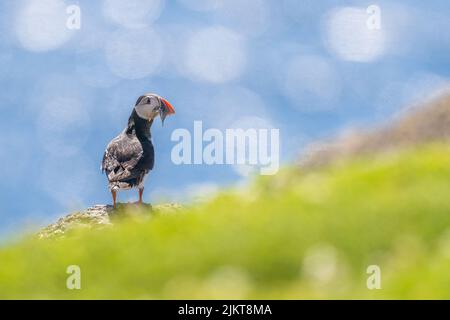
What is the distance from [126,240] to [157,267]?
3.75 ft

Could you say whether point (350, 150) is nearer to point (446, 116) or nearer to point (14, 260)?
point (446, 116)

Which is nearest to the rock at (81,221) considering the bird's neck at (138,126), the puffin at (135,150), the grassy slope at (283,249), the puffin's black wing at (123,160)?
the puffin at (135,150)

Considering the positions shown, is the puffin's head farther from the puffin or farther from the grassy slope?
the grassy slope

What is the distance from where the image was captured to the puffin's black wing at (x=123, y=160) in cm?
1991

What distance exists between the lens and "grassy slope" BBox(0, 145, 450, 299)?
436 inches

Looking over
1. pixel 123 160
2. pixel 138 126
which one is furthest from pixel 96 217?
pixel 138 126

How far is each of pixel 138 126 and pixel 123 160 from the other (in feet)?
3.98

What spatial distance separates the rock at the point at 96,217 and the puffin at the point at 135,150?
337mm

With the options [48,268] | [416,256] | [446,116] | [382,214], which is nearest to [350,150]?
[446,116]

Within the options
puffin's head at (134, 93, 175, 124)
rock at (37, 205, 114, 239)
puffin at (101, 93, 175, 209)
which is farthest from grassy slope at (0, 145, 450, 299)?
puffin's head at (134, 93, 175, 124)

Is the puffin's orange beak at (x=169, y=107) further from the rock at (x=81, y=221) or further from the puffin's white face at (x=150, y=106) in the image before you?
the rock at (x=81, y=221)

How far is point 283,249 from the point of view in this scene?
11852 millimetres

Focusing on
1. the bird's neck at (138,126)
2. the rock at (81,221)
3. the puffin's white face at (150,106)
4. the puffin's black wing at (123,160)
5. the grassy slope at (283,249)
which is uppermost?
the puffin's white face at (150,106)

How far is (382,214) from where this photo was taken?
12.5m
